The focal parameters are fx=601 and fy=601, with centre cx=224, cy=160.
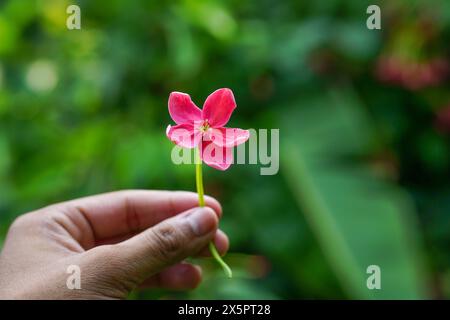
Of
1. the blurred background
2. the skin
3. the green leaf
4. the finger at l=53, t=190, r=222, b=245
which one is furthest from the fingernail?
the green leaf

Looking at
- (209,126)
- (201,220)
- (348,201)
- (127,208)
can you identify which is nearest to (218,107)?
(209,126)

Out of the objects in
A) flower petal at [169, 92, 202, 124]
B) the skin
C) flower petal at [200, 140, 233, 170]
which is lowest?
the skin

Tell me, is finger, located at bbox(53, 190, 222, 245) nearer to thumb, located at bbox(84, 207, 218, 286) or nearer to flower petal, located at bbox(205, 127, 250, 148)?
thumb, located at bbox(84, 207, 218, 286)

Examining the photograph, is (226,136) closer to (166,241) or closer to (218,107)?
(218,107)

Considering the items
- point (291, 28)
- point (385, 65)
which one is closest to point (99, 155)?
point (291, 28)

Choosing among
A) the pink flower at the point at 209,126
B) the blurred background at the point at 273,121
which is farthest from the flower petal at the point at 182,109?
the blurred background at the point at 273,121

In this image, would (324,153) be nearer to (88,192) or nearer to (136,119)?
(136,119)
